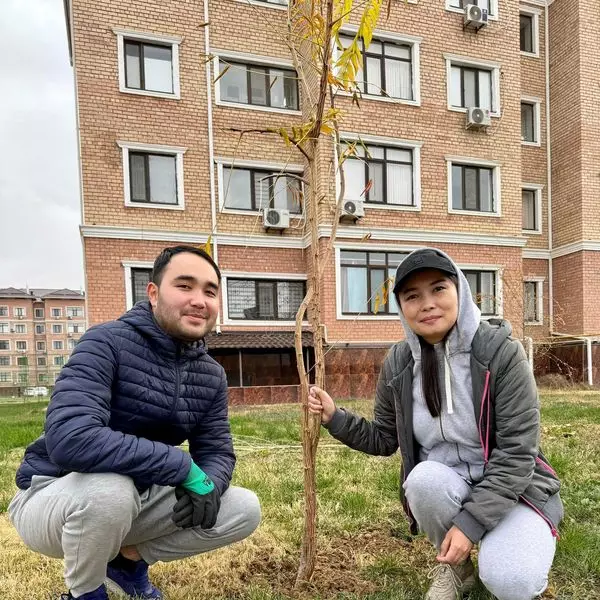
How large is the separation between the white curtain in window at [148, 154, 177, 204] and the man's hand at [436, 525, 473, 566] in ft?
35.4

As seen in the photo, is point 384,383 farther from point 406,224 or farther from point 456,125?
point 456,125

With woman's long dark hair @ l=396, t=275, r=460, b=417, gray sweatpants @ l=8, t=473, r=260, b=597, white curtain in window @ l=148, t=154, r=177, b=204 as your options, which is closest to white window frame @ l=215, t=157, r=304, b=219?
white curtain in window @ l=148, t=154, r=177, b=204

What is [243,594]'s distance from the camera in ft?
7.11

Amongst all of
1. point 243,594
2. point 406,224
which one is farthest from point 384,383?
point 406,224

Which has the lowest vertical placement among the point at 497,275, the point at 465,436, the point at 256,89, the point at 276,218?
the point at 465,436

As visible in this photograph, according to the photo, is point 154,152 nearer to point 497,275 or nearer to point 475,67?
point 475,67

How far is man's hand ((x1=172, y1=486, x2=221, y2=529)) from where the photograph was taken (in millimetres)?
1835

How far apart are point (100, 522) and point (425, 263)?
152 centimetres

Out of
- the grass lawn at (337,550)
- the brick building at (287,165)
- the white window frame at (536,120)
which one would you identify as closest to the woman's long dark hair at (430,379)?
the grass lawn at (337,550)

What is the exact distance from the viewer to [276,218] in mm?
11930

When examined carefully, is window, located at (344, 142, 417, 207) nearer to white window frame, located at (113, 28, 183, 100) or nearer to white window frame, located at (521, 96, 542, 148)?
white window frame, located at (113, 28, 183, 100)

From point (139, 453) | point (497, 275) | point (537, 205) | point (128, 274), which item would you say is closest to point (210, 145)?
point (128, 274)

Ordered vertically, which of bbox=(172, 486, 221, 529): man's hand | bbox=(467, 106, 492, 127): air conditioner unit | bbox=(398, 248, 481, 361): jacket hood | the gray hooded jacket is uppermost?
bbox=(467, 106, 492, 127): air conditioner unit

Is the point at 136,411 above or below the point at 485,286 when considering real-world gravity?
below
